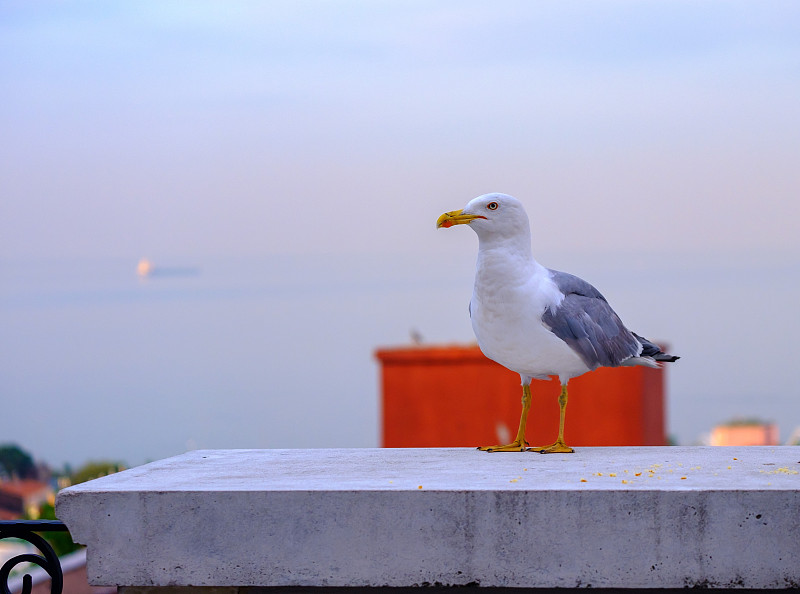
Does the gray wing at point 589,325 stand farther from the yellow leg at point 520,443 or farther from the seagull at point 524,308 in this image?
the yellow leg at point 520,443

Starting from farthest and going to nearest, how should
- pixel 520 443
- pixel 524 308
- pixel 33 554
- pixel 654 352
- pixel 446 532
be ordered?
pixel 654 352
pixel 520 443
pixel 524 308
pixel 33 554
pixel 446 532

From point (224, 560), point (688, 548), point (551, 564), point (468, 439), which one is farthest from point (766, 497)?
point (468, 439)

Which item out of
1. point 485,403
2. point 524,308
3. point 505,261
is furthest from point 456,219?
point 485,403

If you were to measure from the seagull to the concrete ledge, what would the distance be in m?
0.96

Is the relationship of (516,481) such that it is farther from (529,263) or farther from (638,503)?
(529,263)

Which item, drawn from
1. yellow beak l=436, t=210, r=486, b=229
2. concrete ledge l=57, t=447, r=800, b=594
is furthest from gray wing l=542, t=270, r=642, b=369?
concrete ledge l=57, t=447, r=800, b=594

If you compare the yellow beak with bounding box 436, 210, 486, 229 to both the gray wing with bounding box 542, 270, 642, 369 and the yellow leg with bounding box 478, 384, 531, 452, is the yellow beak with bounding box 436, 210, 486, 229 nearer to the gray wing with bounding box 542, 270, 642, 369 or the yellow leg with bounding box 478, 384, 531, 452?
the gray wing with bounding box 542, 270, 642, 369

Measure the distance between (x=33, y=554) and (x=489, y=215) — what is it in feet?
7.35

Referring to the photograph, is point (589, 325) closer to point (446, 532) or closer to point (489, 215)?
point (489, 215)

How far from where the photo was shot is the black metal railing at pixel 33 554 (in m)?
3.22

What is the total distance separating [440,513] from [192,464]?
141cm

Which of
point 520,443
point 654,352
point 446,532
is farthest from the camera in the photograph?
point 654,352

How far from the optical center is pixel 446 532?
2.90 m

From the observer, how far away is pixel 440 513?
2.89 metres
